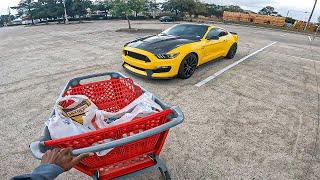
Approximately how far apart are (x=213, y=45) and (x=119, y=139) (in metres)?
6.15

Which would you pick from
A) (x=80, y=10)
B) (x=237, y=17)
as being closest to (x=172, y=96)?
(x=237, y=17)

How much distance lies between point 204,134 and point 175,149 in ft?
2.23

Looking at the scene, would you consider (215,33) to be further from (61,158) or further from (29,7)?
(29,7)

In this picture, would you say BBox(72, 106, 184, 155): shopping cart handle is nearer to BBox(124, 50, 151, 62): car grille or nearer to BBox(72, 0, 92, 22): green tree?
BBox(124, 50, 151, 62): car grille

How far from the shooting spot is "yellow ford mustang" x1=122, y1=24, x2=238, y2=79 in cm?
608

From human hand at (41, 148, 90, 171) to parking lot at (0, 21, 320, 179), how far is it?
1492mm

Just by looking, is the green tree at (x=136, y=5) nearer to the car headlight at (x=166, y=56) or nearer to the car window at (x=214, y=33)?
the car window at (x=214, y=33)

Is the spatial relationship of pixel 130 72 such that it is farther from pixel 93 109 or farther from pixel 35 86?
pixel 93 109

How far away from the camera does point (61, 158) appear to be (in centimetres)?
185

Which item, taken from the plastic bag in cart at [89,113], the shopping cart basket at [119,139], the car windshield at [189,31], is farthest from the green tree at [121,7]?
the plastic bag in cart at [89,113]

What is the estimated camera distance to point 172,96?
5.66 meters

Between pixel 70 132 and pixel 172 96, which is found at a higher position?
pixel 70 132

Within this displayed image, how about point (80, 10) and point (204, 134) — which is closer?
point (204, 134)

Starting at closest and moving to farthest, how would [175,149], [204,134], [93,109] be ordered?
1. [93,109]
2. [175,149]
3. [204,134]
